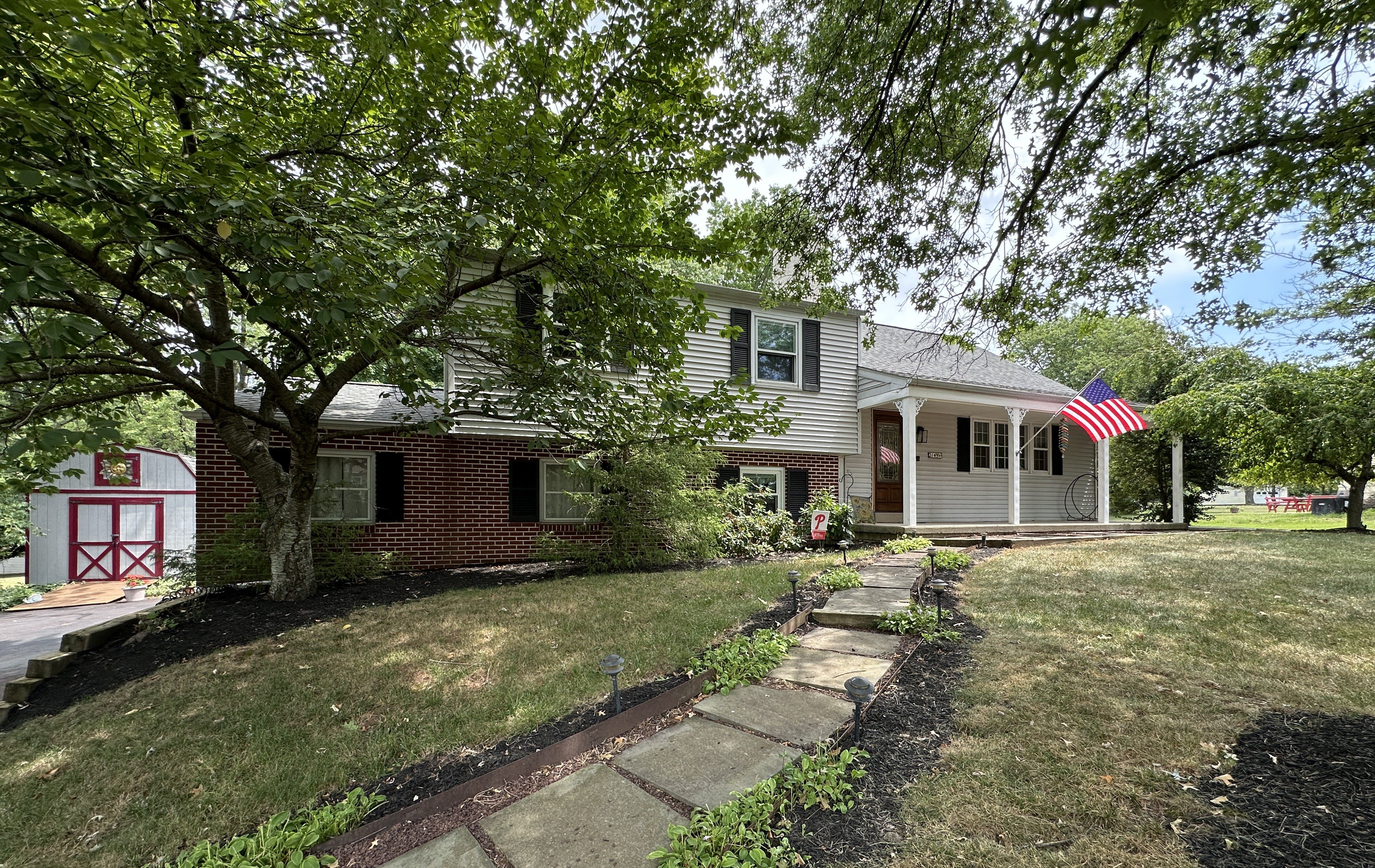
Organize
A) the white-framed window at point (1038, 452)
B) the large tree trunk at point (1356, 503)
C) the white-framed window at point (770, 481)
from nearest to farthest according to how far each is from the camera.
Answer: the white-framed window at point (770, 481) → the large tree trunk at point (1356, 503) → the white-framed window at point (1038, 452)

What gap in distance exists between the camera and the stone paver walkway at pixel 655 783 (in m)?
2.01

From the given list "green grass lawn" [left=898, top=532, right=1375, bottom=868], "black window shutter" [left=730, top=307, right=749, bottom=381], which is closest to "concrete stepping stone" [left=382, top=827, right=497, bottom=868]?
"green grass lawn" [left=898, top=532, right=1375, bottom=868]

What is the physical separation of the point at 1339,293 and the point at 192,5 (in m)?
11.5

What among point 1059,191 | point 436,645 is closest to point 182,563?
point 436,645

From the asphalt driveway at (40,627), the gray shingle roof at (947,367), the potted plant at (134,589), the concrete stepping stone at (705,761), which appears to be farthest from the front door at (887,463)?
the potted plant at (134,589)

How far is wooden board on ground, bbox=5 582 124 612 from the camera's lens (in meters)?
9.02


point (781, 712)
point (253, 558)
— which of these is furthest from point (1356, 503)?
point (253, 558)

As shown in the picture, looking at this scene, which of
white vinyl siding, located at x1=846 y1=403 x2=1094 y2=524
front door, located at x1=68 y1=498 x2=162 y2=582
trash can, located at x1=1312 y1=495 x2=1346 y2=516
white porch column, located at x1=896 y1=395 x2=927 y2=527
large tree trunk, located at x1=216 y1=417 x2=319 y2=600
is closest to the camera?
large tree trunk, located at x1=216 y1=417 x2=319 y2=600

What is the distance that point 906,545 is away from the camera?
8227 mm

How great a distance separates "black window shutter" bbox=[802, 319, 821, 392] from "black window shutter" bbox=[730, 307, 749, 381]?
1.21m

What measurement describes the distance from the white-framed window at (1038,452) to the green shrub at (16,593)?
65.1 feet

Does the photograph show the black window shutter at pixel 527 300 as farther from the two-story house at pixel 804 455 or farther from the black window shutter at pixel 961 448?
the black window shutter at pixel 961 448

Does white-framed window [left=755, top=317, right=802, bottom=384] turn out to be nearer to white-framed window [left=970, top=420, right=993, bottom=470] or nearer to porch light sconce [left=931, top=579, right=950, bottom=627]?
white-framed window [left=970, top=420, right=993, bottom=470]

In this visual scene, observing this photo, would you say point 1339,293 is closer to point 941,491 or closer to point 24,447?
point 941,491
